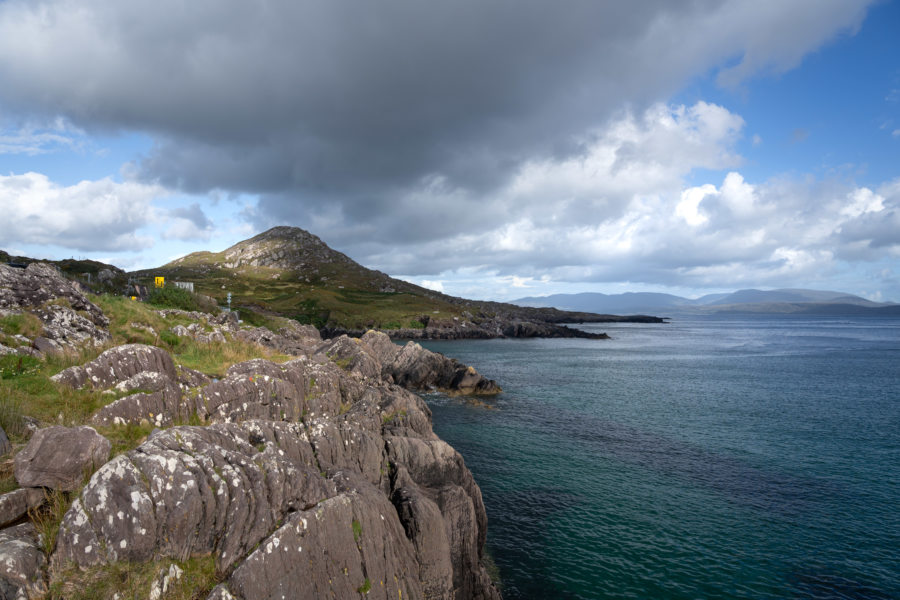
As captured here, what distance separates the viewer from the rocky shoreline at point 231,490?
9.63 m

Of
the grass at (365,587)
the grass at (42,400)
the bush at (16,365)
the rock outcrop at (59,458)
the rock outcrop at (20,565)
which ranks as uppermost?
the bush at (16,365)

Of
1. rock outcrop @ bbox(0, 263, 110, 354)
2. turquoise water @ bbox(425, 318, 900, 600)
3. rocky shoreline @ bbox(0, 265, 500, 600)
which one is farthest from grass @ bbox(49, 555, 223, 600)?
turquoise water @ bbox(425, 318, 900, 600)

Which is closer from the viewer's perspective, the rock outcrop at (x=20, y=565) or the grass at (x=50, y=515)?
the rock outcrop at (x=20, y=565)

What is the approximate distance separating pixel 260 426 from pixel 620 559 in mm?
18617

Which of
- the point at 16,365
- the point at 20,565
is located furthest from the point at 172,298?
the point at 20,565

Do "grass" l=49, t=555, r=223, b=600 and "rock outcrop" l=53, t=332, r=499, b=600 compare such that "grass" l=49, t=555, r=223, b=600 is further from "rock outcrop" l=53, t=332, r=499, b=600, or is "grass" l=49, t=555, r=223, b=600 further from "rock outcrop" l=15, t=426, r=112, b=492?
"rock outcrop" l=15, t=426, r=112, b=492

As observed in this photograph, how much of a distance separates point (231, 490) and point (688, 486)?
3038cm

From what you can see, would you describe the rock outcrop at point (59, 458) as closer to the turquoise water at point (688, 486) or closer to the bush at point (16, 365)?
the bush at point (16, 365)

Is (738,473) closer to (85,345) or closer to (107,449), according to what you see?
(107,449)

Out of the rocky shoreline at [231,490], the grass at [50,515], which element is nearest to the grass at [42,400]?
the rocky shoreline at [231,490]

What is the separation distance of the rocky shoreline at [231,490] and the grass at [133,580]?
9 centimetres

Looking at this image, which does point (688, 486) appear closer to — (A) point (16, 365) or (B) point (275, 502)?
(B) point (275, 502)

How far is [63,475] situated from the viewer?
33.9 feet

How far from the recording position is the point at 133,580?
920 centimetres
